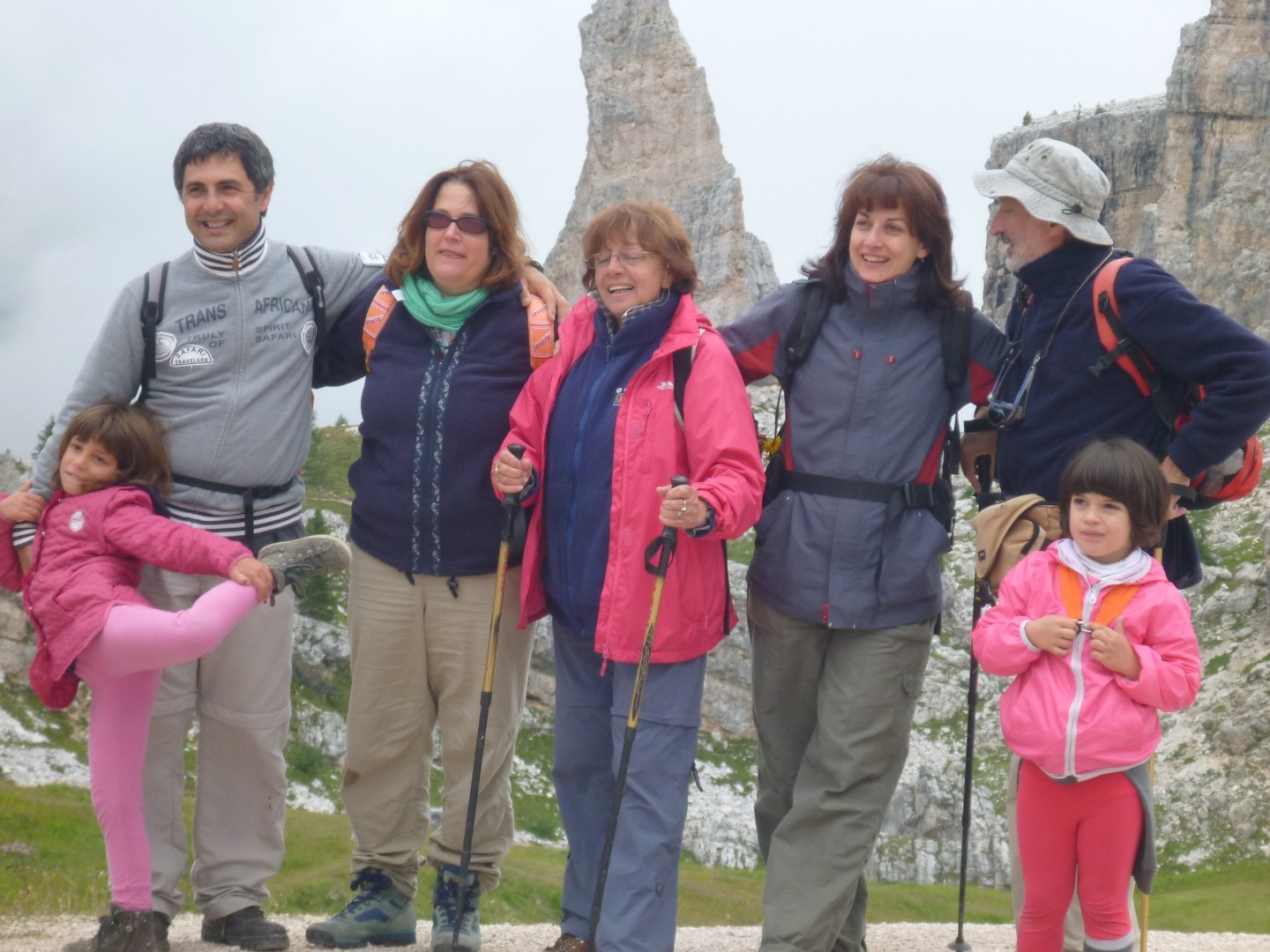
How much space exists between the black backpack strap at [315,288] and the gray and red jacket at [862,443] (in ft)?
9.17

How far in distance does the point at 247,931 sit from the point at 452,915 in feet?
4.46

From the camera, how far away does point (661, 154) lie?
100m

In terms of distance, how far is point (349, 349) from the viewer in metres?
8.38

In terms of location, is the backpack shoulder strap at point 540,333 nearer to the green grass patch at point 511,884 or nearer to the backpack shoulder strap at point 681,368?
the backpack shoulder strap at point 681,368

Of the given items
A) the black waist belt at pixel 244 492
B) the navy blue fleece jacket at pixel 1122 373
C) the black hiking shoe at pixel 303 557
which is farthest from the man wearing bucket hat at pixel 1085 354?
the black waist belt at pixel 244 492

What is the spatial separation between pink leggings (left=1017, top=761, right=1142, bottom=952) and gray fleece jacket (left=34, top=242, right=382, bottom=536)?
5004mm

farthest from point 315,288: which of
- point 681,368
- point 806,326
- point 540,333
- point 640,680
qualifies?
point 640,680

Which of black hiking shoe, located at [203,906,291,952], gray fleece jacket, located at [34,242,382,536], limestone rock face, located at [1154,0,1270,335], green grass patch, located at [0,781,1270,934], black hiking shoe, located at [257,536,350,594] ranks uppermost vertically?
limestone rock face, located at [1154,0,1270,335]

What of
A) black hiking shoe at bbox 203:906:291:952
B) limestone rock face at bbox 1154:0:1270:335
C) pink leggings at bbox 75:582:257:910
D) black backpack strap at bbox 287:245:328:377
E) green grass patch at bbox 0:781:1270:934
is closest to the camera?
pink leggings at bbox 75:582:257:910

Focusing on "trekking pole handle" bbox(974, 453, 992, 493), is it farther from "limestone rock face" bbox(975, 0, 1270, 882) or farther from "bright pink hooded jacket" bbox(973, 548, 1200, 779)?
"limestone rock face" bbox(975, 0, 1270, 882)

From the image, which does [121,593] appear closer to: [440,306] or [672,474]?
[440,306]

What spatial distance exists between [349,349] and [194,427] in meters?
1.16

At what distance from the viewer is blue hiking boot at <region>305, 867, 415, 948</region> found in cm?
800

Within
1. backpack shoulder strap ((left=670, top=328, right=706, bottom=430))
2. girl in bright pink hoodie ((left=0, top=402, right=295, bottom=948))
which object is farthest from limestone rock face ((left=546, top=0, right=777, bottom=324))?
backpack shoulder strap ((left=670, top=328, right=706, bottom=430))
